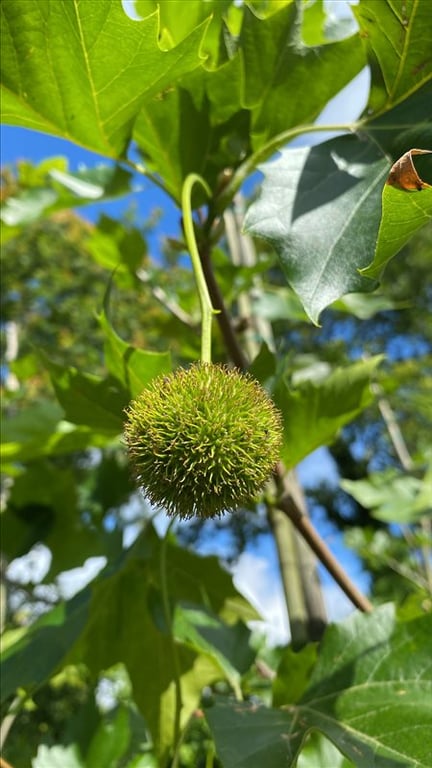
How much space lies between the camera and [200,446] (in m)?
0.85

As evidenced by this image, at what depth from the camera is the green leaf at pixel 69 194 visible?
151 cm

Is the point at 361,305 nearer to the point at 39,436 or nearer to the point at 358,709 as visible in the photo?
the point at 39,436

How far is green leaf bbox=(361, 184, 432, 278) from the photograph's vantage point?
660mm

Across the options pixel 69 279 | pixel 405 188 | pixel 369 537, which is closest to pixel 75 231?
pixel 69 279

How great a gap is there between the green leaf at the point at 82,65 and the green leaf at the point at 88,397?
1.33ft

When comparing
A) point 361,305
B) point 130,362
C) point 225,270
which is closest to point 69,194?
point 225,270

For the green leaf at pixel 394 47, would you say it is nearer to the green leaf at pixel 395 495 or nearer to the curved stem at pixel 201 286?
the curved stem at pixel 201 286

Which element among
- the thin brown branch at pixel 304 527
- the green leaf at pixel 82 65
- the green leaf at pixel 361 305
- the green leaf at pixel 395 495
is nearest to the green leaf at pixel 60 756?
the thin brown branch at pixel 304 527

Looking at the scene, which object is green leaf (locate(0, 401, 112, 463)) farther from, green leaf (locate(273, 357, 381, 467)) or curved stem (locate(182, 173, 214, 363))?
curved stem (locate(182, 173, 214, 363))

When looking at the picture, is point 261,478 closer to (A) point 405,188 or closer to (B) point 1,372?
(A) point 405,188

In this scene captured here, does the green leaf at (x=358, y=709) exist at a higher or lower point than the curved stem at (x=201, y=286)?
lower

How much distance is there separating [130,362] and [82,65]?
1.47 feet

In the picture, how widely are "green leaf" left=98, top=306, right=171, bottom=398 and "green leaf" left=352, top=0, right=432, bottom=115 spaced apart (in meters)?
0.52

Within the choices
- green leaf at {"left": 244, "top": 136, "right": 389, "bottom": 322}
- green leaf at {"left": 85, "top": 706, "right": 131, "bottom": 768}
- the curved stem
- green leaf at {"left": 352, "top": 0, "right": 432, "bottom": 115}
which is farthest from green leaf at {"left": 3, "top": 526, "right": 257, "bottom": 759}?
green leaf at {"left": 352, "top": 0, "right": 432, "bottom": 115}
